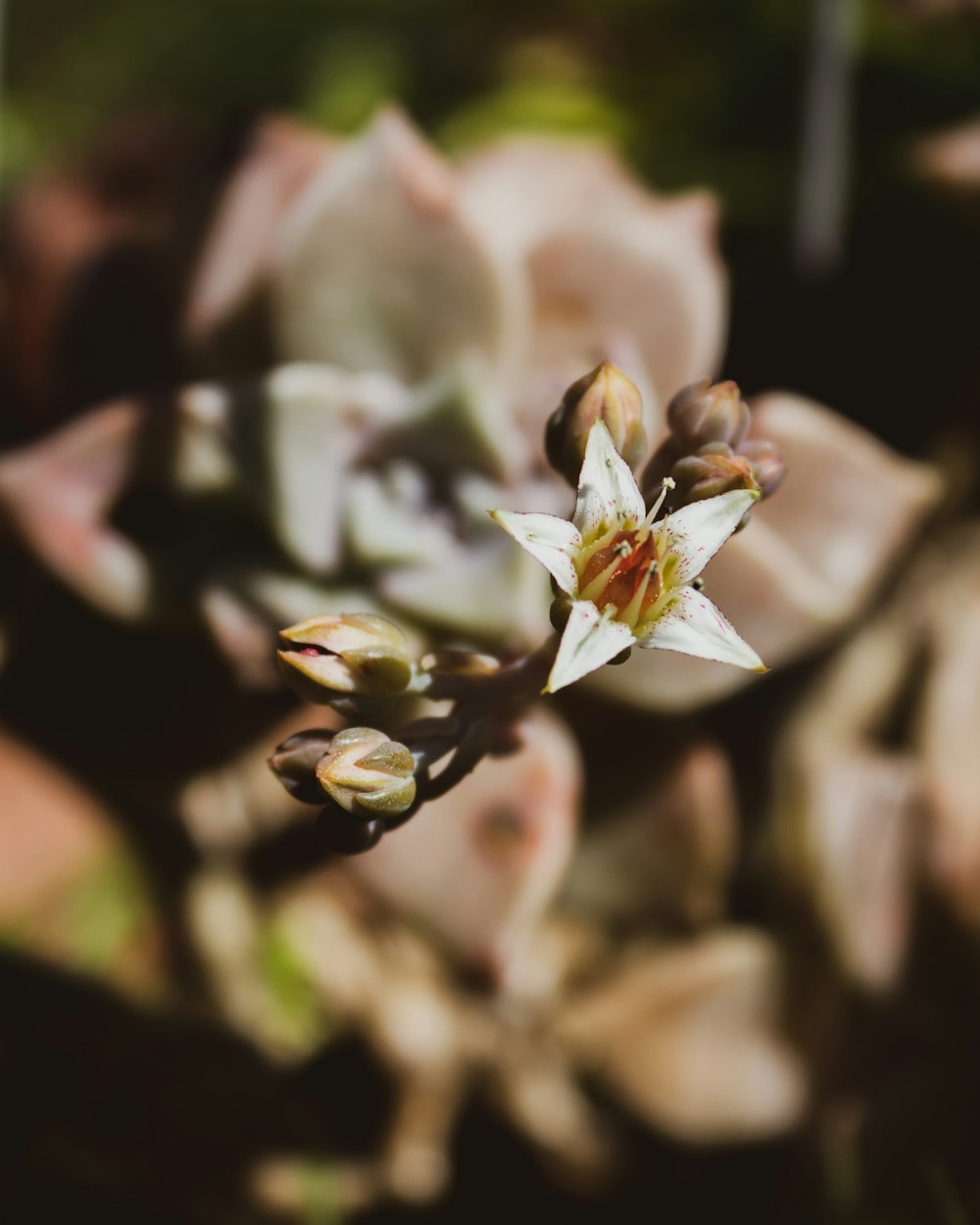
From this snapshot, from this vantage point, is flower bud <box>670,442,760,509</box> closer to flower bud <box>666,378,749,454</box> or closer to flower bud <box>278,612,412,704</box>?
flower bud <box>666,378,749,454</box>

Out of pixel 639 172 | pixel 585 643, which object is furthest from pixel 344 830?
pixel 639 172

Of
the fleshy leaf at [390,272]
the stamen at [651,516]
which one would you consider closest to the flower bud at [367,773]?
the stamen at [651,516]

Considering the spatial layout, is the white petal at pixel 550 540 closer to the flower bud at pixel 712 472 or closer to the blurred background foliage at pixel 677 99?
the flower bud at pixel 712 472

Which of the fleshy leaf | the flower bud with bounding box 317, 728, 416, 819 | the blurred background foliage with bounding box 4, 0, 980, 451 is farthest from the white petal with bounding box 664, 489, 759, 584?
the blurred background foliage with bounding box 4, 0, 980, 451

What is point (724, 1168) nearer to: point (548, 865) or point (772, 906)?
point (772, 906)

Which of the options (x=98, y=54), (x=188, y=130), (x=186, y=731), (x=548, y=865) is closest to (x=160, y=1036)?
(x=186, y=731)

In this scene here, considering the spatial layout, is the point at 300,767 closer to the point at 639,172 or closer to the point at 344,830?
the point at 344,830

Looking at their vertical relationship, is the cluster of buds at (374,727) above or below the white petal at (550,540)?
below
